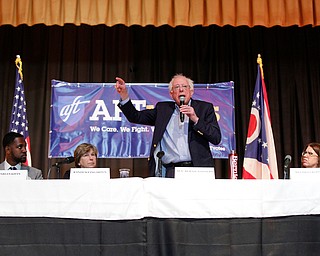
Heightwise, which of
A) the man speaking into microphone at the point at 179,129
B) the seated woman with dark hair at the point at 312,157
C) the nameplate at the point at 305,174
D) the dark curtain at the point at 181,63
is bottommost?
the nameplate at the point at 305,174

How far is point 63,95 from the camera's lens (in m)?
4.55

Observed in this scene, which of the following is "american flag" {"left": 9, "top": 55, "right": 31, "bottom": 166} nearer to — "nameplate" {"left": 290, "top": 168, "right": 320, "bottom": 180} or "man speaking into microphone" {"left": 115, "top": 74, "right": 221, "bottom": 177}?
"man speaking into microphone" {"left": 115, "top": 74, "right": 221, "bottom": 177}

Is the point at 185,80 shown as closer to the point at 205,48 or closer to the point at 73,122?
the point at 73,122

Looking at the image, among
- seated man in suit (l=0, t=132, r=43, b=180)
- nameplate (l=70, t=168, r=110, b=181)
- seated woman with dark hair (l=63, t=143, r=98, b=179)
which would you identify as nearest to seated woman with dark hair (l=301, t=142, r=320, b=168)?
seated woman with dark hair (l=63, t=143, r=98, b=179)

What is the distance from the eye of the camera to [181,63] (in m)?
5.38

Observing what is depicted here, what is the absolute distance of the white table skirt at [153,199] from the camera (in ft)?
6.27

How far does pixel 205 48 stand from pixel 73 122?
1851mm

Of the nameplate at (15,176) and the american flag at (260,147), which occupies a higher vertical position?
the american flag at (260,147)

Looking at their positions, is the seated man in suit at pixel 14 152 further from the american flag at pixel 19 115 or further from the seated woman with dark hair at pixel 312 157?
the seated woman with dark hair at pixel 312 157

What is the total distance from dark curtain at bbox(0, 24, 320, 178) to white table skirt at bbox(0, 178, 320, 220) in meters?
3.29

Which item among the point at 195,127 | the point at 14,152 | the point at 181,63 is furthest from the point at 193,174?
the point at 181,63

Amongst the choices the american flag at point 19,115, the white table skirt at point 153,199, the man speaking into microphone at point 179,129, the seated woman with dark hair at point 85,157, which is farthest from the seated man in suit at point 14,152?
the white table skirt at point 153,199

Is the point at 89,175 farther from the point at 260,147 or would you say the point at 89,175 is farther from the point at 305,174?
the point at 260,147

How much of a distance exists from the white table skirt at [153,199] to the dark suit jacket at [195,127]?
87 cm
